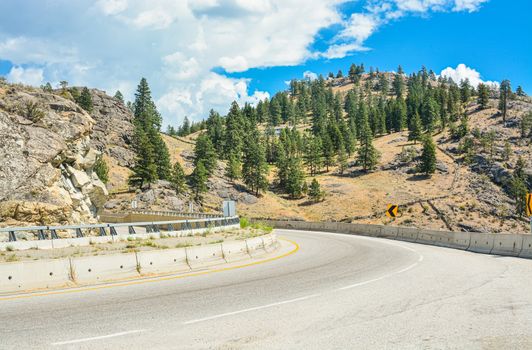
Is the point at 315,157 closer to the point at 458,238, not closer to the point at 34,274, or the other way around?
the point at 458,238

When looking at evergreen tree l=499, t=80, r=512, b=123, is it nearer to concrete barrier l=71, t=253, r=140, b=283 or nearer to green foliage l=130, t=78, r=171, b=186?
green foliage l=130, t=78, r=171, b=186

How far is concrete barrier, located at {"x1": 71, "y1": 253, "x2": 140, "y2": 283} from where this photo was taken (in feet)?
33.4

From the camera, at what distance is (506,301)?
26.7 ft

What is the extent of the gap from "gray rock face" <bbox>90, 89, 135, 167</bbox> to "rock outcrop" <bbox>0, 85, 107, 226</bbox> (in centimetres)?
6440

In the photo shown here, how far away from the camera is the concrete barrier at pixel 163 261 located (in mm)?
11823

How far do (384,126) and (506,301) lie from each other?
14517 centimetres

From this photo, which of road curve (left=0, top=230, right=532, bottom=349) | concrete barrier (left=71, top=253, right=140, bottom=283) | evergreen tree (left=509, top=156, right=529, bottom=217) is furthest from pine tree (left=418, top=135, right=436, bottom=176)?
concrete barrier (left=71, top=253, right=140, bottom=283)

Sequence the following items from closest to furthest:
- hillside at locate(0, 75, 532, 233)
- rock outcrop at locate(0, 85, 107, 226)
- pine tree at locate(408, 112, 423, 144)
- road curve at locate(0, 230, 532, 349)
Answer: road curve at locate(0, 230, 532, 349), rock outcrop at locate(0, 85, 107, 226), hillside at locate(0, 75, 532, 233), pine tree at locate(408, 112, 423, 144)

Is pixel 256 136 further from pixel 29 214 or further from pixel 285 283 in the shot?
pixel 285 283

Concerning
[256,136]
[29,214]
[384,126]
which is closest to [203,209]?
[256,136]

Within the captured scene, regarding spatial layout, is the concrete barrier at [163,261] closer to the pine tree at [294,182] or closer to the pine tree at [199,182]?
the pine tree at [199,182]

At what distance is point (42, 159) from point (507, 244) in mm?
23098

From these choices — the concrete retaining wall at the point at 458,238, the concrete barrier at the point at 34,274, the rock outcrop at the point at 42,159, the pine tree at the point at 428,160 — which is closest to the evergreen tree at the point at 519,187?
the pine tree at the point at 428,160

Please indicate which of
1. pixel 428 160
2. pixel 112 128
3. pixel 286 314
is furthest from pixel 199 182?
pixel 286 314
